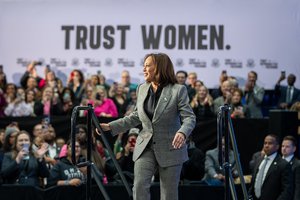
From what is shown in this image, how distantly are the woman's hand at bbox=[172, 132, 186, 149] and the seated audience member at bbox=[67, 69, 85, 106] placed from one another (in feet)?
26.3


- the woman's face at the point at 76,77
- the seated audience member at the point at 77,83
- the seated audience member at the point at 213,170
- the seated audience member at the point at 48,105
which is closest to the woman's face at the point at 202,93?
the seated audience member at the point at 213,170

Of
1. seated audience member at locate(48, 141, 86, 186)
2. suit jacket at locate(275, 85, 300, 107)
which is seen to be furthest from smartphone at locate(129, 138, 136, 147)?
suit jacket at locate(275, 85, 300, 107)

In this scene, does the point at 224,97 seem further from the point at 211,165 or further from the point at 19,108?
the point at 19,108

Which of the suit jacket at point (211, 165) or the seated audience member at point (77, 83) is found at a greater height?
the seated audience member at point (77, 83)

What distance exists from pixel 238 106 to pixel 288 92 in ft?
5.89

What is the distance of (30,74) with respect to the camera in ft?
54.5

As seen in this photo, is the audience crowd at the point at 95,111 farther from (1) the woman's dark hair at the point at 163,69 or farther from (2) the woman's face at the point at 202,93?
(1) the woman's dark hair at the point at 163,69

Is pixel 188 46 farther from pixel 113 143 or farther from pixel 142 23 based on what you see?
pixel 113 143

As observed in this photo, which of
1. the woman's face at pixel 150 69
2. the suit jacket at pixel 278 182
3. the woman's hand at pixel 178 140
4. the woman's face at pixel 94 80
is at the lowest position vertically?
the suit jacket at pixel 278 182

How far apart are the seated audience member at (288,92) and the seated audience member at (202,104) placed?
172 centimetres

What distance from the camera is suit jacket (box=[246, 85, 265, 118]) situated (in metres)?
14.6

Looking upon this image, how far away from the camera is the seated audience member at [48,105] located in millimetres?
14555

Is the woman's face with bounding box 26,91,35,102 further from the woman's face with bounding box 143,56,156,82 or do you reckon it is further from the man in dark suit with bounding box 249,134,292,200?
the woman's face with bounding box 143,56,156,82

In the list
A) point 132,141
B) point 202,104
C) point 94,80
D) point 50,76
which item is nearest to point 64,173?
point 132,141
